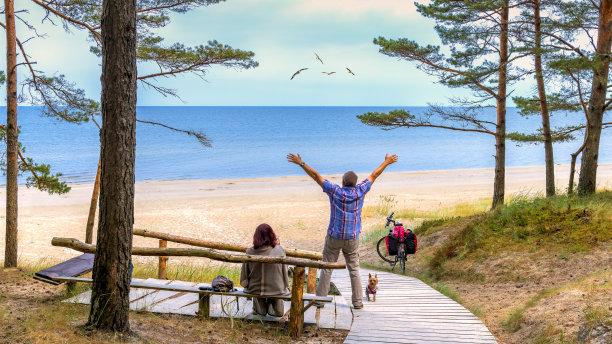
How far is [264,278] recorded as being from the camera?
8320 millimetres

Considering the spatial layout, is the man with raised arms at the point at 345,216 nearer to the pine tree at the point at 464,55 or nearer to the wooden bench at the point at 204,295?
the wooden bench at the point at 204,295

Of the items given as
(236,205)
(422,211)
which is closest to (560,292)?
(422,211)

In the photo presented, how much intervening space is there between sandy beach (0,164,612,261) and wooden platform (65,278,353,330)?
977 centimetres

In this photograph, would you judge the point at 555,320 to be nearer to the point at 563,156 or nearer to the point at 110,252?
the point at 110,252

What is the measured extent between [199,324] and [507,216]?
30.0 feet

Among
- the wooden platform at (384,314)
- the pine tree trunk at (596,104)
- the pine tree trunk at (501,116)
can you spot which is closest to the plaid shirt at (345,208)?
the wooden platform at (384,314)

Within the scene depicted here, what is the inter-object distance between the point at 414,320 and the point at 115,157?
4.50m

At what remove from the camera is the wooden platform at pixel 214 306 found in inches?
338

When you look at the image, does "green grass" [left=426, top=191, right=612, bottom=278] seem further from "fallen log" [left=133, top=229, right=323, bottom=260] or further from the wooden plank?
the wooden plank

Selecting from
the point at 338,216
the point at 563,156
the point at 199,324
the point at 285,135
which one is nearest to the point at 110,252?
the point at 199,324

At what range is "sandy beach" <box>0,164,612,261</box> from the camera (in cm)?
2378

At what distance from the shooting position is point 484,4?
57.1 ft

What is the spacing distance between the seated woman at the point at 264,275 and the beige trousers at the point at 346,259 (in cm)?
82

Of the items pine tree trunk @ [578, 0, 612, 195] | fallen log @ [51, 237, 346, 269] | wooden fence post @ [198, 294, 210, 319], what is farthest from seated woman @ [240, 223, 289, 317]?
pine tree trunk @ [578, 0, 612, 195]
